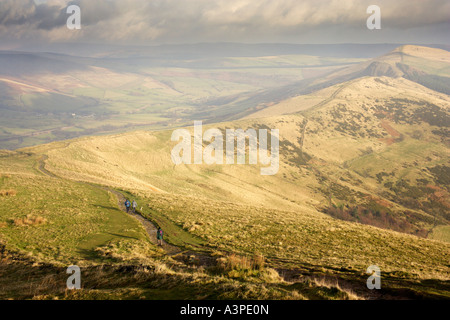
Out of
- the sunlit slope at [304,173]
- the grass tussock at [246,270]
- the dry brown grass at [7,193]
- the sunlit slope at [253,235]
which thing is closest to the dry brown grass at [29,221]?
the sunlit slope at [253,235]

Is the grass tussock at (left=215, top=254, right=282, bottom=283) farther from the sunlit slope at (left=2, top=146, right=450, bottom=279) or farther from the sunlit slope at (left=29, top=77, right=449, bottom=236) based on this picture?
the sunlit slope at (left=29, top=77, right=449, bottom=236)

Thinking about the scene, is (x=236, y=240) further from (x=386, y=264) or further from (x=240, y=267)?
(x=386, y=264)

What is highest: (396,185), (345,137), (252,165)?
(345,137)

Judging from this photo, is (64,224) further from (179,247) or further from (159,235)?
(179,247)

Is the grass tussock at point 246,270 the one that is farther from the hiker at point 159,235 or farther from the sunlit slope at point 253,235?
the hiker at point 159,235

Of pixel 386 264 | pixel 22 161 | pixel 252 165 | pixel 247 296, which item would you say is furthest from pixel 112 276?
pixel 252 165

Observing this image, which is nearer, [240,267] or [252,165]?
[240,267]

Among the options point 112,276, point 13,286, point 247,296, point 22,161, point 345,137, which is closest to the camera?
point 247,296

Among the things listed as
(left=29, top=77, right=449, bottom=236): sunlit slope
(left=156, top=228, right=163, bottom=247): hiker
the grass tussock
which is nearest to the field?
the grass tussock

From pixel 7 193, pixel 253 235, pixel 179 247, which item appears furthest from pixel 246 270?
pixel 7 193
